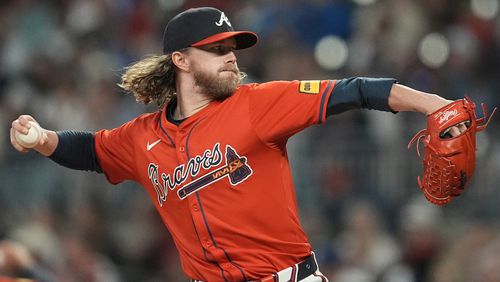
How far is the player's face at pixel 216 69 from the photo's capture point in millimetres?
4641

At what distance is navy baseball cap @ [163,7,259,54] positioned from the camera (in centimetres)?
466

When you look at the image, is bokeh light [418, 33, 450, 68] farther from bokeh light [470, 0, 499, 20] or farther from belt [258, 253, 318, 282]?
belt [258, 253, 318, 282]

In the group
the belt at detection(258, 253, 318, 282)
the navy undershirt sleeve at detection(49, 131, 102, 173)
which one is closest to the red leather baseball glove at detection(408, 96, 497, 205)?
the belt at detection(258, 253, 318, 282)

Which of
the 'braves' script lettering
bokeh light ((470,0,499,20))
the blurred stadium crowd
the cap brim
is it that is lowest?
the blurred stadium crowd

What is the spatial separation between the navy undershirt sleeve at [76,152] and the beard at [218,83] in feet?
2.42

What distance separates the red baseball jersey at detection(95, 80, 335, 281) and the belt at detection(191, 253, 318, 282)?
27 millimetres

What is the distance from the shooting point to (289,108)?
4391 mm

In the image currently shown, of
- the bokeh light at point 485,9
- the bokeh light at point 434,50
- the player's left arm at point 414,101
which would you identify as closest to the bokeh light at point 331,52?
the bokeh light at point 434,50

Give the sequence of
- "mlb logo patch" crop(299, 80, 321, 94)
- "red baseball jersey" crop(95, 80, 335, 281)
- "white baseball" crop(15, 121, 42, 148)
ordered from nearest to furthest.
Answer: "mlb logo patch" crop(299, 80, 321, 94) < "red baseball jersey" crop(95, 80, 335, 281) < "white baseball" crop(15, 121, 42, 148)

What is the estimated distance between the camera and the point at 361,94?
423 cm

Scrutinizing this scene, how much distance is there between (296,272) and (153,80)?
1173 millimetres

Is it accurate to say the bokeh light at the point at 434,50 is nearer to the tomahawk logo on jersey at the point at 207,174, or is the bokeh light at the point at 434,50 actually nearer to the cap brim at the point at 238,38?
the cap brim at the point at 238,38

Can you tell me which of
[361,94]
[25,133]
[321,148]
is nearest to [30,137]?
[25,133]

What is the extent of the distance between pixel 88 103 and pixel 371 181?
316cm
